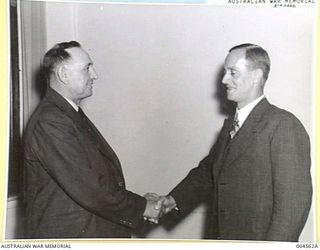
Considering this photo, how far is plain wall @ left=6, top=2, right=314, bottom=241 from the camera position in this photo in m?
0.96

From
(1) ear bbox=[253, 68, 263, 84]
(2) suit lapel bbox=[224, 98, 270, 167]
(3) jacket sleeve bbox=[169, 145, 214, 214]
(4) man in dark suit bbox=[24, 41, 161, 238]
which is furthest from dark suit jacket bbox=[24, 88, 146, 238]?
(1) ear bbox=[253, 68, 263, 84]

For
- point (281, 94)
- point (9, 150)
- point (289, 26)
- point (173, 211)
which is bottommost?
point (173, 211)

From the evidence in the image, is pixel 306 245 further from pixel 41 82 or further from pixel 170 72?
pixel 41 82

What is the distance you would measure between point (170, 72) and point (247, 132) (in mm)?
198

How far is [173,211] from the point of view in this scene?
110 cm

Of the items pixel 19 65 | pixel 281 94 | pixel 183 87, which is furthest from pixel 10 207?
pixel 281 94

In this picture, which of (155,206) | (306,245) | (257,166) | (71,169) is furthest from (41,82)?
(306,245)

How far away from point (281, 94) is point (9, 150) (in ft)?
1.74

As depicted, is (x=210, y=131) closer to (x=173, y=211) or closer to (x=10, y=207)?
(x=173, y=211)

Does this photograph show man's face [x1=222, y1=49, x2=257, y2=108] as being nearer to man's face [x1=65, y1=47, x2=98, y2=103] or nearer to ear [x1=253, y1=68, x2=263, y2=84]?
ear [x1=253, y1=68, x2=263, y2=84]

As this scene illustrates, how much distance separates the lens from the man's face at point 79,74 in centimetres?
100

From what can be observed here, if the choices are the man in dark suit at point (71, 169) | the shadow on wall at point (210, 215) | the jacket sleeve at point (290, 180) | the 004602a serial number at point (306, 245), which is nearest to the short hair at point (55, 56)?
the man in dark suit at point (71, 169)

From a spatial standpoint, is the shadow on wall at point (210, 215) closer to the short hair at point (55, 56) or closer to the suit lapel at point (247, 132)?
the suit lapel at point (247, 132)

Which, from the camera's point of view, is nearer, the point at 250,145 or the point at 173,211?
the point at 250,145
